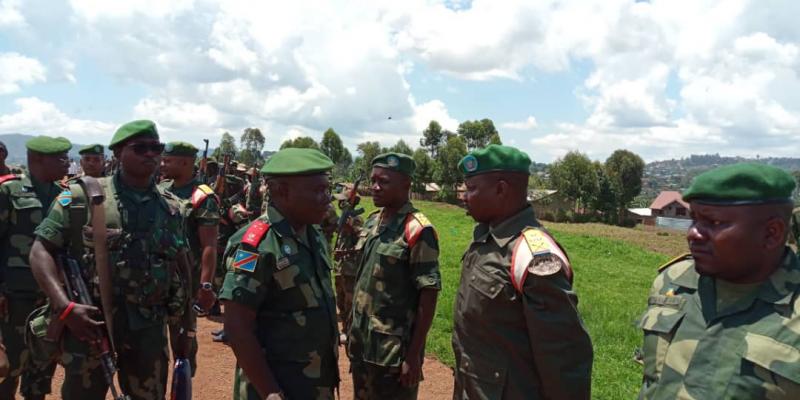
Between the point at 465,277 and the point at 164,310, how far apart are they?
2074 millimetres

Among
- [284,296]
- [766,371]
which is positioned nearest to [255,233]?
[284,296]

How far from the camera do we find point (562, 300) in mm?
2453

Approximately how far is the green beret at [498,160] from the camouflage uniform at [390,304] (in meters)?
0.96

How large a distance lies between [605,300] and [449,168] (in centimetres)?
4219

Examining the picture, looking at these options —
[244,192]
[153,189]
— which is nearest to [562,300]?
[153,189]

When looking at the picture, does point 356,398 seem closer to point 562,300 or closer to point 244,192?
point 562,300

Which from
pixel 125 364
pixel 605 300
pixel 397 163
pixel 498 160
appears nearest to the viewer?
pixel 498 160

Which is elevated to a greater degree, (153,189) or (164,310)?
(153,189)

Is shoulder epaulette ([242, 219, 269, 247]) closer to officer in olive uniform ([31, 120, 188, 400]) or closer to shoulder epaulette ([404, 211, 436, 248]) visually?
officer in olive uniform ([31, 120, 188, 400])

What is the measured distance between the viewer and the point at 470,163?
2.97 metres

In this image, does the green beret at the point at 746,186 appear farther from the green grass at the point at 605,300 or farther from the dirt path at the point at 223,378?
the dirt path at the point at 223,378

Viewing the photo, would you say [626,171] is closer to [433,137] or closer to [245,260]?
[433,137]

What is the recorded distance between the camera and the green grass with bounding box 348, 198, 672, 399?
6516 mm

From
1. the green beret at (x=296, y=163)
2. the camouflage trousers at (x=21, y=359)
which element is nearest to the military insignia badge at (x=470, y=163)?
the green beret at (x=296, y=163)
